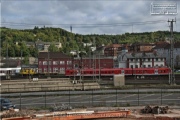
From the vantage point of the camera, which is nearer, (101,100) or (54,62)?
(101,100)

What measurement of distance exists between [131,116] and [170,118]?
9.54ft

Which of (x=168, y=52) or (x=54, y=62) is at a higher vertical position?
(x=168, y=52)

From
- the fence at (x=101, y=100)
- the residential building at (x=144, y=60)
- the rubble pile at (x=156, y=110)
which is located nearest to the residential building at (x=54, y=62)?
the residential building at (x=144, y=60)

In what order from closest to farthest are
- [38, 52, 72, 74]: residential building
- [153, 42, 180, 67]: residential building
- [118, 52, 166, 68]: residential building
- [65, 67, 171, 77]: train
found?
[65, 67, 171, 77]: train < [38, 52, 72, 74]: residential building < [118, 52, 166, 68]: residential building < [153, 42, 180, 67]: residential building

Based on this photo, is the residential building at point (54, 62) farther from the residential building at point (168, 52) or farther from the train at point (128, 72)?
the residential building at point (168, 52)

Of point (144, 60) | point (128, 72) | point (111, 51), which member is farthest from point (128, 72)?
point (111, 51)

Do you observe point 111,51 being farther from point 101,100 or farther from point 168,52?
point 101,100

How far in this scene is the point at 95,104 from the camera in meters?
30.2

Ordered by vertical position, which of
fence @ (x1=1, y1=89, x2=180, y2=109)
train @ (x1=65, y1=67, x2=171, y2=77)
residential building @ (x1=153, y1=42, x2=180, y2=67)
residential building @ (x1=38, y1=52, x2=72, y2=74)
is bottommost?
fence @ (x1=1, y1=89, x2=180, y2=109)

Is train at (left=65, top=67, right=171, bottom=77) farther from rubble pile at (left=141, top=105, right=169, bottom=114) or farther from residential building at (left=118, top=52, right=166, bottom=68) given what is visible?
rubble pile at (left=141, top=105, right=169, bottom=114)

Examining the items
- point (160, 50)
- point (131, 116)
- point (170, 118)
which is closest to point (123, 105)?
point (131, 116)

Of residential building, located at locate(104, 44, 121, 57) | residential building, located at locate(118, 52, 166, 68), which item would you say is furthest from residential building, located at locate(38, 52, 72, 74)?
residential building, located at locate(104, 44, 121, 57)

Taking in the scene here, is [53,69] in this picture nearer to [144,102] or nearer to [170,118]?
[144,102]

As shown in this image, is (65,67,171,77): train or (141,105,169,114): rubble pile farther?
(65,67,171,77): train
